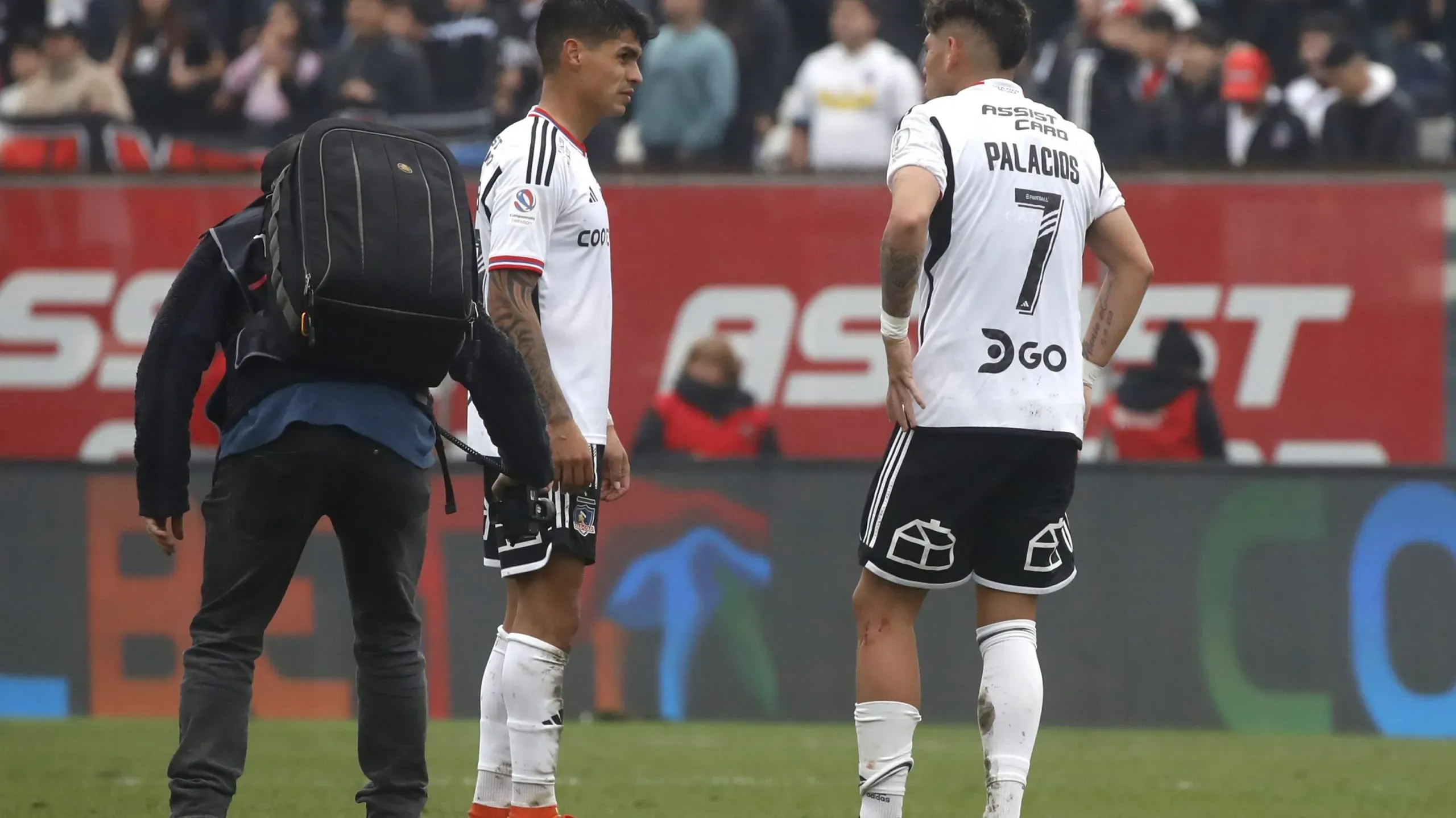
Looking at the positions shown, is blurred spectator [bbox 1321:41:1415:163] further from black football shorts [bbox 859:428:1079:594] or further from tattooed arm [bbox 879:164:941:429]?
tattooed arm [bbox 879:164:941:429]

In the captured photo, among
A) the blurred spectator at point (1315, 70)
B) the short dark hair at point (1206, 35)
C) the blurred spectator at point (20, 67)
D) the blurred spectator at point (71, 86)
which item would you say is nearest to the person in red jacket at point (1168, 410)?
the blurred spectator at point (1315, 70)

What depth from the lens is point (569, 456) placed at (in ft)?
17.8

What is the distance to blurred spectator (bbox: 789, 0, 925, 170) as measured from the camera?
42.3 ft

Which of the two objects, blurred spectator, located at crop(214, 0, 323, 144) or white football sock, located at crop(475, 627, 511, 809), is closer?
white football sock, located at crop(475, 627, 511, 809)

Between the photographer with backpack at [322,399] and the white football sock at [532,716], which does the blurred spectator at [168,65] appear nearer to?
the white football sock at [532,716]

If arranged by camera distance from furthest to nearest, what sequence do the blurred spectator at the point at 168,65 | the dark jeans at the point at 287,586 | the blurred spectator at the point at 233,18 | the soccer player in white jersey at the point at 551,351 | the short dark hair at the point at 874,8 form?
the blurred spectator at the point at 233,18, the blurred spectator at the point at 168,65, the short dark hair at the point at 874,8, the soccer player in white jersey at the point at 551,351, the dark jeans at the point at 287,586

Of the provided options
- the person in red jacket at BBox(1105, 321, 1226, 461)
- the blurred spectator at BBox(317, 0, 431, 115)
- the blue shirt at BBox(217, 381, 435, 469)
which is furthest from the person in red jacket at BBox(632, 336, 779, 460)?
the blue shirt at BBox(217, 381, 435, 469)

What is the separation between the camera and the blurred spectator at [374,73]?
13414mm

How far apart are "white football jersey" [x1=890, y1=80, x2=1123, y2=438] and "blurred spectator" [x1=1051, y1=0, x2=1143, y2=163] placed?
7431mm

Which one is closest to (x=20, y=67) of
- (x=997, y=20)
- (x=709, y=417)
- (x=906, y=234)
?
(x=709, y=417)

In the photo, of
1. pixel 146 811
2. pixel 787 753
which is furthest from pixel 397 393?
pixel 787 753

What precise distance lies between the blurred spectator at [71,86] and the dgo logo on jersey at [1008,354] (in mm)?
9829

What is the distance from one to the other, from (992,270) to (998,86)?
1.73 feet

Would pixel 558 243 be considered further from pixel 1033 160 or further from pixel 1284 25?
pixel 1284 25
